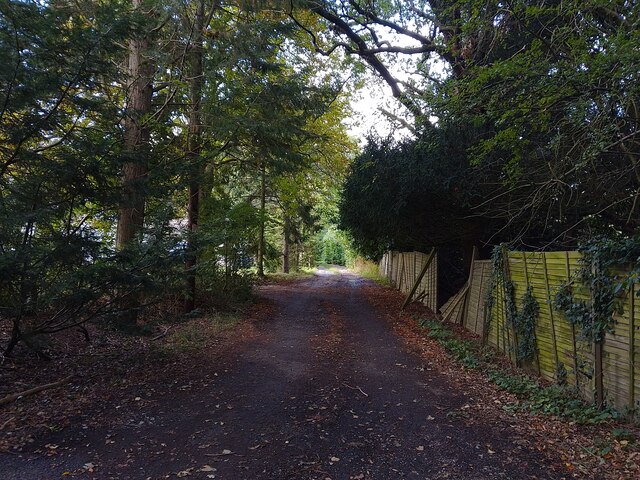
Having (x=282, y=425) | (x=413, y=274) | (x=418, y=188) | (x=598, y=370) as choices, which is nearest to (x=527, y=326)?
(x=598, y=370)

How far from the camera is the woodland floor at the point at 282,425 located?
3.72 meters

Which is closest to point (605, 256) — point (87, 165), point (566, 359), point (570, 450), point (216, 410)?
point (566, 359)

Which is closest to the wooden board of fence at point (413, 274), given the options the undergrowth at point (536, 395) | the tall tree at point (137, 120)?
the undergrowth at point (536, 395)

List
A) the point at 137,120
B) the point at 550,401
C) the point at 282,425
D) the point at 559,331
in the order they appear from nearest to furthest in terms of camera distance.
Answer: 1. the point at 282,425
2. the point at 550,401
3. the point at 559,331
4. the point at 137,120

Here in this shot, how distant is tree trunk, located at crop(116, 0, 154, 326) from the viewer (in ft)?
21.0

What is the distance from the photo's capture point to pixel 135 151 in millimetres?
6625

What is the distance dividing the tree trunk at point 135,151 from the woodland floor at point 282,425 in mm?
1416

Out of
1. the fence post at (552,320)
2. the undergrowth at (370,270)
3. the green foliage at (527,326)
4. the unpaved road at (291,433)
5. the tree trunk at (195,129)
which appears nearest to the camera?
the unpaved road at (291,433)

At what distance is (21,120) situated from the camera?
5.22 m

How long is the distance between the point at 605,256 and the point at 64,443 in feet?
19.3

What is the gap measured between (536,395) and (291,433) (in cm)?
322

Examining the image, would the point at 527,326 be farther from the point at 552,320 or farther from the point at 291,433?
the point at 291,433

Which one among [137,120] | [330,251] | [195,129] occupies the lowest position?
[330,251]

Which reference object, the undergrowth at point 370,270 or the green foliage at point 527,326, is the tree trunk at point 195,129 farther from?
the undergrowth at point 370,270
